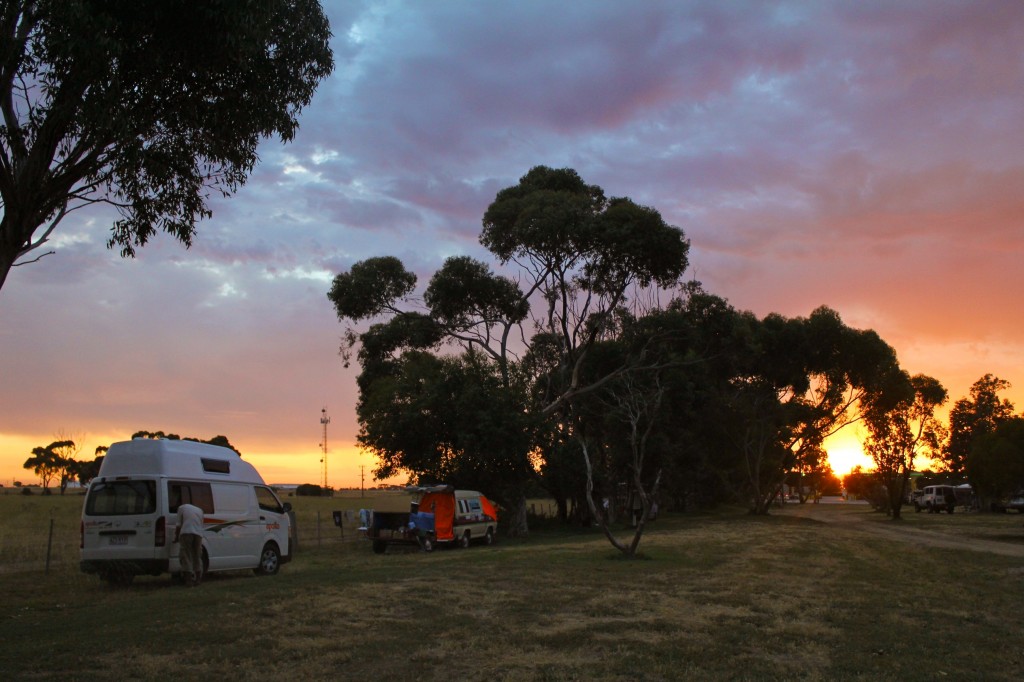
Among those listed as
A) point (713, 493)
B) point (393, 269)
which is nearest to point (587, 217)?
point (393, 269)

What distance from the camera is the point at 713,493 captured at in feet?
218

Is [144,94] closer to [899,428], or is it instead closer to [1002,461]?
[1002,461]

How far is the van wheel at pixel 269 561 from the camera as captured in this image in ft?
57.3

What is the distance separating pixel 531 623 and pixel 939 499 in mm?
69415

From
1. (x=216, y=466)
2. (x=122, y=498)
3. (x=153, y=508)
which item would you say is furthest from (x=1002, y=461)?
(x=122, y=498)

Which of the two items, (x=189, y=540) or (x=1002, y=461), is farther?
(x=1002, y=461)

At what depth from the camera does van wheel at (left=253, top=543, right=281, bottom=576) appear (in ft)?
57.3

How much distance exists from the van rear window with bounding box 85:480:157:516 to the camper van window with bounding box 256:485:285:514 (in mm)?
2923

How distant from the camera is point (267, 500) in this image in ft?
59.9

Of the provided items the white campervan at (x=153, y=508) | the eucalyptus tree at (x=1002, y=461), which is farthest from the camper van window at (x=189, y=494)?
the eucalyptus tree at (x=1002, y=461)

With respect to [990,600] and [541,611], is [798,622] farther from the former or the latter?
[990,600]

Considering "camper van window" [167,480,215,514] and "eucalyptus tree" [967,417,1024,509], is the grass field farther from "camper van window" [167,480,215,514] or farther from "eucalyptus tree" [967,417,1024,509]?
"eucalyptus tree" [967,417,1024,509]

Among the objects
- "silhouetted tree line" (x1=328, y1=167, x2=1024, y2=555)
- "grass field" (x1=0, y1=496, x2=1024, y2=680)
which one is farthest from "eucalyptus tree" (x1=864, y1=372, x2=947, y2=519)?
"grass field" (x1=0, y1=496, x2=1024, y2=680)

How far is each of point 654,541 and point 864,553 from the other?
703 cm
